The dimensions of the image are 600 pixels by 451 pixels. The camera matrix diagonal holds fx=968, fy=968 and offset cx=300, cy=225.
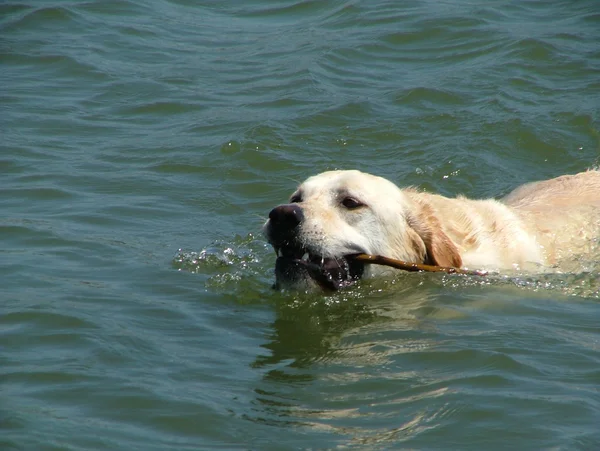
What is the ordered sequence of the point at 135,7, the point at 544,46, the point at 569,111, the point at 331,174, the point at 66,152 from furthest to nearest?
the point at 135,7, the point at 544,46, the point at 569,111, the point at 66,152, the point at 331,174

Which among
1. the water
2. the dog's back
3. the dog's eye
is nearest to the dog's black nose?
the dog's eye

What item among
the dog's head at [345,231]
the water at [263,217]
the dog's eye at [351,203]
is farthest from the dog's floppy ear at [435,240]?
the dog's eye at [351,203]

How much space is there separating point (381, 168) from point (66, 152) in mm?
3089

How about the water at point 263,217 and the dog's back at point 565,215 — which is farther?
the dog's back at point 565,215

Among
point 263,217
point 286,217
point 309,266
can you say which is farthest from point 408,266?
point 263,217

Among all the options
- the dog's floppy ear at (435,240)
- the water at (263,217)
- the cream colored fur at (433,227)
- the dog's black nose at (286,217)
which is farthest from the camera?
the dog's floppy ear at (435,240)

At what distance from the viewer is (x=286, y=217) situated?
19.5 feet

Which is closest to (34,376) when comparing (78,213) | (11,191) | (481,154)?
(78,213)

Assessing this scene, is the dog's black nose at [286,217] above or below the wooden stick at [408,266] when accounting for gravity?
above

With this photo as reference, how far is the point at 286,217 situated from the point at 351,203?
54 centimetres

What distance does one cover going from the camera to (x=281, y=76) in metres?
11.8

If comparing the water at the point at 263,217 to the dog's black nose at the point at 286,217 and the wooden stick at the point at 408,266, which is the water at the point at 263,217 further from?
the dog's black nose at the point at 286,217

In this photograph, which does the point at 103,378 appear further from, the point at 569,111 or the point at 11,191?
the point at 569,111

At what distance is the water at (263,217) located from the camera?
4523mm
